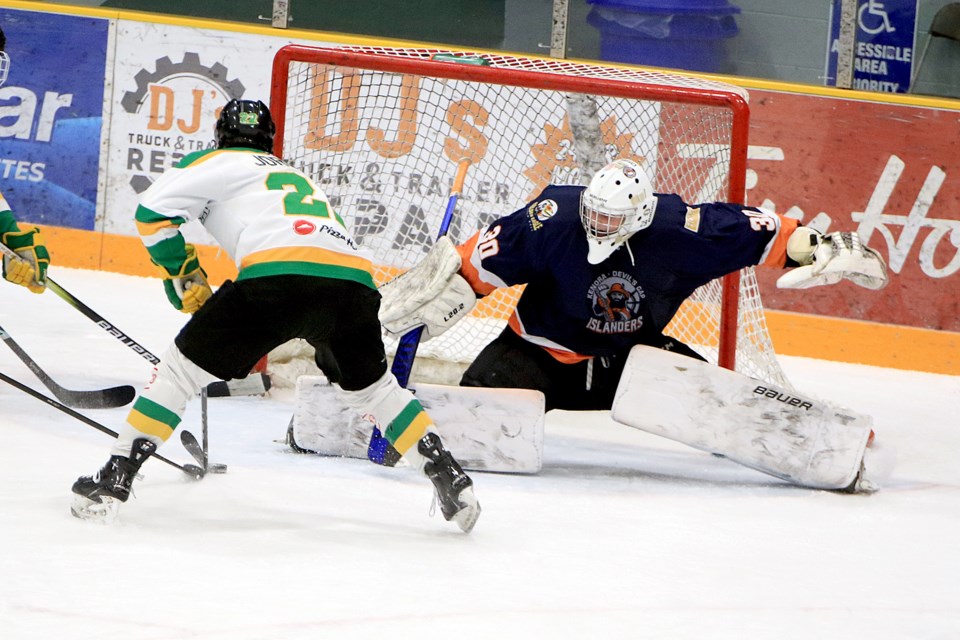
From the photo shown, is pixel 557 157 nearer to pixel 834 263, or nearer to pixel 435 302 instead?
pixel 435 302

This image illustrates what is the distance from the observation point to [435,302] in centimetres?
329

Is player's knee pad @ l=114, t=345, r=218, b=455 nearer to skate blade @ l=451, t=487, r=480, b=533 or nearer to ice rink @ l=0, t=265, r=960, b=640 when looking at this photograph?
ice rink @ l=0, t=265, r=960, b=640

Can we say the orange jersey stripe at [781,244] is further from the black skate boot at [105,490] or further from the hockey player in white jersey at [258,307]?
the black skate boot at [105,490]

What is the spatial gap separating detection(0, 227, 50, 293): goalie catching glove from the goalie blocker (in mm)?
790

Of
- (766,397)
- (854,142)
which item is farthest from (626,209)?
(854,142)

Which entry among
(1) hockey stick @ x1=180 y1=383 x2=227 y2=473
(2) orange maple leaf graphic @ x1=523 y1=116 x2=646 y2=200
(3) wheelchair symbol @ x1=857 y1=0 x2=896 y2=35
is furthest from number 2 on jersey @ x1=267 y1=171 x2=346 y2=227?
(3) wheelchair symbol @ x1=857 y1=0 x2=896 y2=35

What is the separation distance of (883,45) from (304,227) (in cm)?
317

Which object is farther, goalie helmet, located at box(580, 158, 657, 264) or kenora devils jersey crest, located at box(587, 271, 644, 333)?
kenora devils jersey crest, located at box(587, 271, 644, 333)

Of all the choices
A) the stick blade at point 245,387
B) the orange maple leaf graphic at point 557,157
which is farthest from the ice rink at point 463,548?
the orange maple leaf graphic at point 557,157

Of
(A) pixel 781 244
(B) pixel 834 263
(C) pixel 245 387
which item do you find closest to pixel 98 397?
(C) pixel 245 387

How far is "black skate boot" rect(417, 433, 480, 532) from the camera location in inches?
102

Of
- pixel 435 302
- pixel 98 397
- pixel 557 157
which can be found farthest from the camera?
pixel 557 157

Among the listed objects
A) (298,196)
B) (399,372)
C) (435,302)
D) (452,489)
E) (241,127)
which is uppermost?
(241,127)

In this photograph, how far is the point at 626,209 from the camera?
3082 mm
